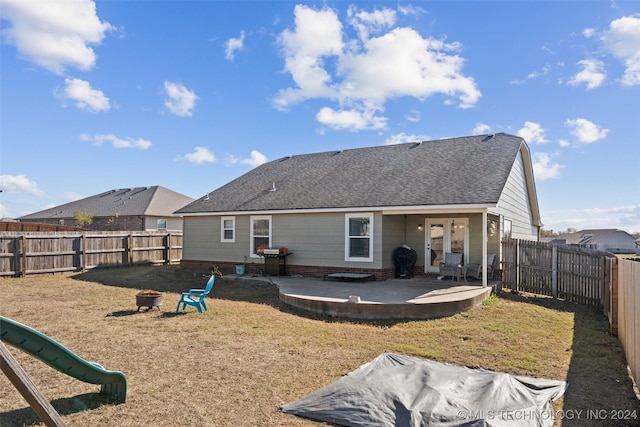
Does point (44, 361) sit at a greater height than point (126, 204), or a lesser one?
lesser

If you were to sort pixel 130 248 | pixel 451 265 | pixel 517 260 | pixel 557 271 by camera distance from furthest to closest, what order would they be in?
pixel 130 248 < pixel 451 265 < pixel 517 260 < pixel 557 271

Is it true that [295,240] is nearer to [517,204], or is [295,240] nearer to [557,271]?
[557,271]

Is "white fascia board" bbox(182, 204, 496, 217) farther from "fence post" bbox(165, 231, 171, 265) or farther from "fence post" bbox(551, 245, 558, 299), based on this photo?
"fence post" bbox(165, 231, 171, 265)

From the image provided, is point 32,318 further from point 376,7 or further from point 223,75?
point 376,7

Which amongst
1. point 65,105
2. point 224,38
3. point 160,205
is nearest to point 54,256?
point 65,105

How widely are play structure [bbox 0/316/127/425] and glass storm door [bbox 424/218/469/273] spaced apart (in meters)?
11.4

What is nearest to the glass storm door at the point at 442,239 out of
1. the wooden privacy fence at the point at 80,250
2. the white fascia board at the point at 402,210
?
the white fascia board at the point at 402,210

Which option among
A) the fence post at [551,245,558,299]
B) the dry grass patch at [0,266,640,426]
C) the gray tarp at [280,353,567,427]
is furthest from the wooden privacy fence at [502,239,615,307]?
the gray tarp at [280,353,567,427]

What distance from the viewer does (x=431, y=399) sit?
12.8ft

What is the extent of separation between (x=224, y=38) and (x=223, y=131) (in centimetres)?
631

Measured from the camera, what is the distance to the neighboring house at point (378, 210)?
41.3 ft

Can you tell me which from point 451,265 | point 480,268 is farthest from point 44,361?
point 480,268

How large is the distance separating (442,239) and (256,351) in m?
9.34

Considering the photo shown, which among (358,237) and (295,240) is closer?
(358,237)
